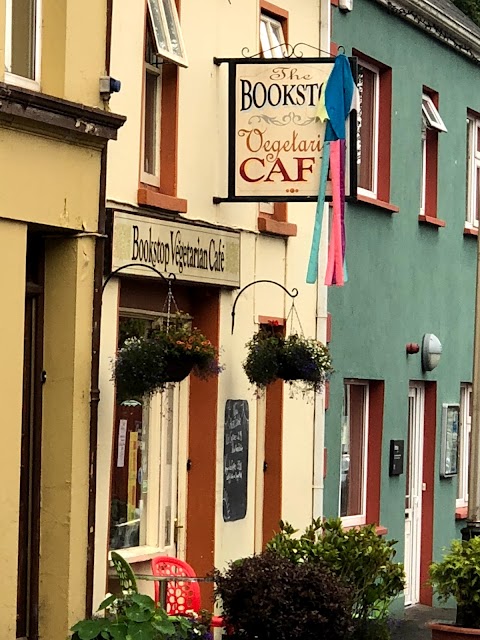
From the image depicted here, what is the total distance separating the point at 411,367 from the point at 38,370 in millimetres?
8066

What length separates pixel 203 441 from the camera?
46.0 feet

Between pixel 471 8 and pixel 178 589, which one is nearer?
pixel 178 589

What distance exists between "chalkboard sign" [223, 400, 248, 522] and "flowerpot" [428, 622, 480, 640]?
1910 mm

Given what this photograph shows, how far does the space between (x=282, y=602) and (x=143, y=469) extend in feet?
6.81

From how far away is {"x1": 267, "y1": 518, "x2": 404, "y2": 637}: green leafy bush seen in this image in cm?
1311

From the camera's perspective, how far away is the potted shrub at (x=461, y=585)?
14016 mm

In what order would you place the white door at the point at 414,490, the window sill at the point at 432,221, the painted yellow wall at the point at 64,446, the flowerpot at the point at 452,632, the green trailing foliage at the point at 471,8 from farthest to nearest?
1. the green trailing foliage at the point at 471,8
2. the white door at the point at 414,490
3. the window sill at the point at 432,221
4. the flowerpot at the point at 452,632
5. the painted yellow wall at the point at 64,446

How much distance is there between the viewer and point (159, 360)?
38.1 feet

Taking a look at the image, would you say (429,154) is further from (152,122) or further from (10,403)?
(10,403)

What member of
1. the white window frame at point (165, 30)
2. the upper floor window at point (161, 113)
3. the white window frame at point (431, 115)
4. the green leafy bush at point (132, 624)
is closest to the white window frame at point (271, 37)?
the upper floor window at point (161, 113)

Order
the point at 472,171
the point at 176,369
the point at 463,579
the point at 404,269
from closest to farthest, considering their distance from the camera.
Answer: the point at 176,369 → the point at 463,579 → the point at 404,269 → the point at 472,171

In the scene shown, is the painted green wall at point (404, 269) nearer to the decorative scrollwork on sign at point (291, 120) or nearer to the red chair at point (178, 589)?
the decorative scrollwork on sign at point (291, 120)

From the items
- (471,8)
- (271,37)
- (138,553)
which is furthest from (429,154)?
(471,8)

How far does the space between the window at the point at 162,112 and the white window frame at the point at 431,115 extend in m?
6.76
